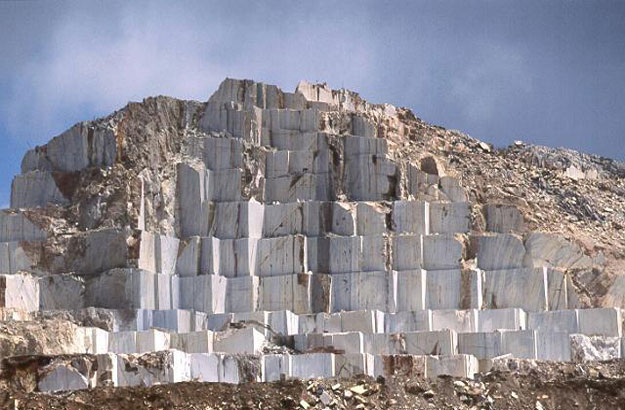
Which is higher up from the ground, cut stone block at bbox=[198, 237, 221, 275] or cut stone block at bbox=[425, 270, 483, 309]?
cut stone block at bbox=[198, 237, 221, 275]

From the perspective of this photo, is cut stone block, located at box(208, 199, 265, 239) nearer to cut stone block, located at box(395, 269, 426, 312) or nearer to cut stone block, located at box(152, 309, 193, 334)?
cut stone block, located at box(152, 309, 193, 334)

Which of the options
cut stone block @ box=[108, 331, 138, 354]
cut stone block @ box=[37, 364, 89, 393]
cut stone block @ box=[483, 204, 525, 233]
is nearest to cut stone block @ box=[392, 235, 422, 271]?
cut stone block @ box=[483, 204, 525, 233]

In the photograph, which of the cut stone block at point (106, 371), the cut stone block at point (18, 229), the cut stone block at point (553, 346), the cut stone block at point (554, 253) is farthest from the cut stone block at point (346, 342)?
the cut stone block at point (18, 229)

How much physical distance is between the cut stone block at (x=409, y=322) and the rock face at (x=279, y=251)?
0.06 meters

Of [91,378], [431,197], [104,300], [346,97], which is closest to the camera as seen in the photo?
[91,378]

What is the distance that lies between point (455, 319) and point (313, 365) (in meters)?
5.63

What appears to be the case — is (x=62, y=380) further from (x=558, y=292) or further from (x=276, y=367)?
(x=558, y=292)

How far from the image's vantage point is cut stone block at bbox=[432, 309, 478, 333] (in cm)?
5128

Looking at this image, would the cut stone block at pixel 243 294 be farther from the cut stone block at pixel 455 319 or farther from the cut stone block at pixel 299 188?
the cut stone block at pixel 455 319

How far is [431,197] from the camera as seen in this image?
55719 millimetres

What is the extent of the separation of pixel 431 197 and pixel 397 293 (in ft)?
13.2

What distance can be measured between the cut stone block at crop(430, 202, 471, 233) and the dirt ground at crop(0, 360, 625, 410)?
23.5 ft

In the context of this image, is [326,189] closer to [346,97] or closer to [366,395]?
[346,97]

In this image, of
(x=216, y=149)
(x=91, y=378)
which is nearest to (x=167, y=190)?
(x=216, y=149)
